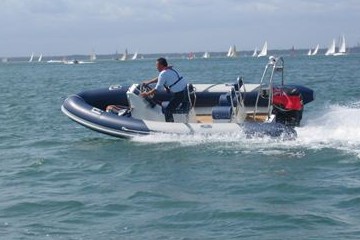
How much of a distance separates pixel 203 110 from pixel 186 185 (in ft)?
13.6

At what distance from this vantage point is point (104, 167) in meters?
9.20

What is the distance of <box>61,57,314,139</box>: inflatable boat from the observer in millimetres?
10219

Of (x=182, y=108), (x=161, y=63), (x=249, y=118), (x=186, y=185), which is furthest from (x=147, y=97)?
(x=186, y=185)

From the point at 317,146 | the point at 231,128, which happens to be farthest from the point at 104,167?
the point at 317,146

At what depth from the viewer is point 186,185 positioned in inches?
308

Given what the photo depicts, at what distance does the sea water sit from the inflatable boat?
0.17m

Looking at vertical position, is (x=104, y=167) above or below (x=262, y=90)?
below

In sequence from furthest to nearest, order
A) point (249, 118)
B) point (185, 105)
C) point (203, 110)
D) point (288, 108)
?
point (203, 110)
point (249, 118)
point (185, 105)
point (288, 108)

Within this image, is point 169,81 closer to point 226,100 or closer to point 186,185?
point 226,100

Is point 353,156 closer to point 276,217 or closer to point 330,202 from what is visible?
point 330,202

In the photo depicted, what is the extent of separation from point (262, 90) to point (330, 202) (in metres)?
4.28

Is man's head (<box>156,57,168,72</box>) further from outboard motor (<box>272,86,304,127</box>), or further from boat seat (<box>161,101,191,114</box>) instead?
outboard motor (<box>272,86,304,127</box>)

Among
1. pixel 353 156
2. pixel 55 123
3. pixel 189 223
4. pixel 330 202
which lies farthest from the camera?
pixel 55 123

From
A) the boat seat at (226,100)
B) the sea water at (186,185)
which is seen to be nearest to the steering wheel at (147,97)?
the sea water at (186,185)
